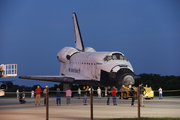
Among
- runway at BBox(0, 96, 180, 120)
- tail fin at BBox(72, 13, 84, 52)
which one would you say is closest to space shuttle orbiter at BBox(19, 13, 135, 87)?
tail fin at BBox(72, 13, 84, 52)

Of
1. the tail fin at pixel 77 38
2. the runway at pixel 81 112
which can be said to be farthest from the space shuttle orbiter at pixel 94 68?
the runway at pixel 81 112

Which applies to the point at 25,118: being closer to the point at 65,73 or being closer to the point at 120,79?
the point at 120,79

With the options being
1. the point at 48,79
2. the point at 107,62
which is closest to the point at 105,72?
the point at 107,62

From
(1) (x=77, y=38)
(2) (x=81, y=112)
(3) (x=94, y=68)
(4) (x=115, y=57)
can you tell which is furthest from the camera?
(1) (x=77, y=38)

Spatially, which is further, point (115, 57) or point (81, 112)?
point (115, 57)

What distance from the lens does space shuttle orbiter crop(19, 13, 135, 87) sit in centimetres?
2455

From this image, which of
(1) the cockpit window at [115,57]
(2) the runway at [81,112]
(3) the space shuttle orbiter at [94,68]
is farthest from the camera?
(1) the cockpit window at [115,57]

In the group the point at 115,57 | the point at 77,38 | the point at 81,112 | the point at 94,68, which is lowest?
the point at 81,112

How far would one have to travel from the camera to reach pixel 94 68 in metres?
27.3

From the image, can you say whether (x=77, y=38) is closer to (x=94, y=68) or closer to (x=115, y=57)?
(x=94, y=68)

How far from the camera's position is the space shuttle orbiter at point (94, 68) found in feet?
80.5

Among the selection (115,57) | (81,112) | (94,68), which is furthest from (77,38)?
(81,112)

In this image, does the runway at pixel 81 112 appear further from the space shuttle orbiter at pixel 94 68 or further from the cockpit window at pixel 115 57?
the cockpit window at pixel 115 57

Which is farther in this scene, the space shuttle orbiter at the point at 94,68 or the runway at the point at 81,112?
the space shuttle orbiter at the point at 94,68
